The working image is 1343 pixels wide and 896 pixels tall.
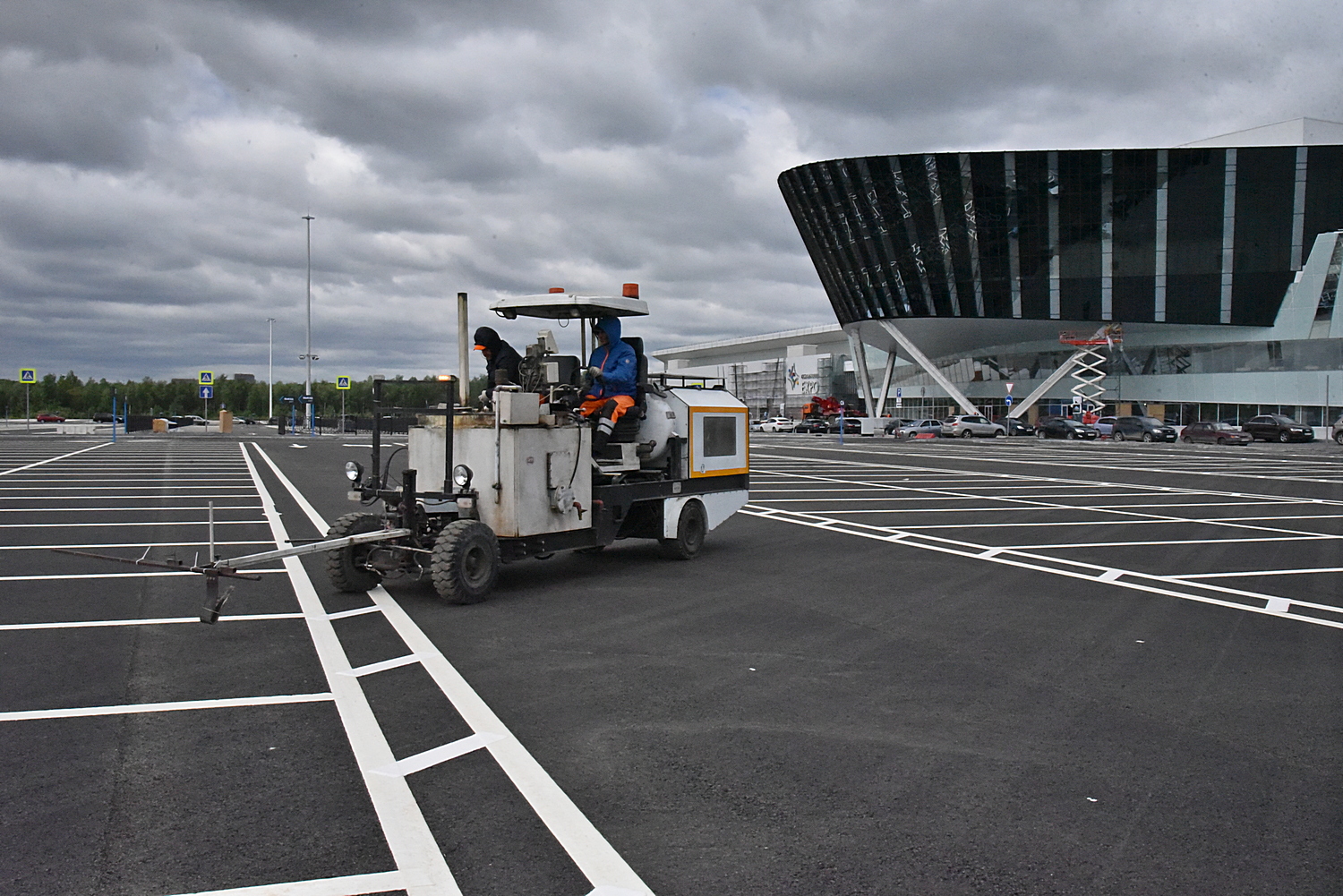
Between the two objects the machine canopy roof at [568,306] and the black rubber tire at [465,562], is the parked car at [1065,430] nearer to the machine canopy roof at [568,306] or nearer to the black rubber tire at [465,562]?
the machine canopy roof at [568,306]


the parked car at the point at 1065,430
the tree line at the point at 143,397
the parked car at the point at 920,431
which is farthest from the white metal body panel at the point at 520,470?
the tree line at the point at 143,397

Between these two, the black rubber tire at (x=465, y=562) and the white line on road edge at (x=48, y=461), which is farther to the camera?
the white line on road edge at (x=48, y=461)

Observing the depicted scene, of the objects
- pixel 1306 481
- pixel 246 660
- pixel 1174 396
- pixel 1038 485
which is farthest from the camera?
pixel 1174 396

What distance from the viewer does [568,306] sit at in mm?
9828

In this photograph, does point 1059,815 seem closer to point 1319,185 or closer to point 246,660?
point 246,660

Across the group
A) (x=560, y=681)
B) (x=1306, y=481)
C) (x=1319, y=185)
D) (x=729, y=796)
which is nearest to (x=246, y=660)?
(x=560, y=681)

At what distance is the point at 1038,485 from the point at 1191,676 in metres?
16.7

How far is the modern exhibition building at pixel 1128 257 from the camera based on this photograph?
2336 inches

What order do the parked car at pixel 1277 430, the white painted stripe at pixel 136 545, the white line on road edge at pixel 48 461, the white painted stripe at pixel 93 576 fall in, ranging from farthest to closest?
the parked car at pixel 1277 430 → the white line on road edge at pixel 48 461 → the white painted stripe at pixel 136 545 → the white painted stripe at pixel 93 576

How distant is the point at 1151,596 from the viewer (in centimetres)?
906

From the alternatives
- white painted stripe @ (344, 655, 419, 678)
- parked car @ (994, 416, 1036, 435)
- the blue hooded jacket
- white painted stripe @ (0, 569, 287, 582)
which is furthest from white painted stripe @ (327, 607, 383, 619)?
parked car @ (994, 416, 1036, 435)

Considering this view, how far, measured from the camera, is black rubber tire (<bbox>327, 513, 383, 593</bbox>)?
8.32 m

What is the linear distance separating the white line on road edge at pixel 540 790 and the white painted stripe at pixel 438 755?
6 cm

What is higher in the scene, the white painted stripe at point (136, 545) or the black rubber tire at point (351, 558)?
the black rubber tire at point (351, 558)
